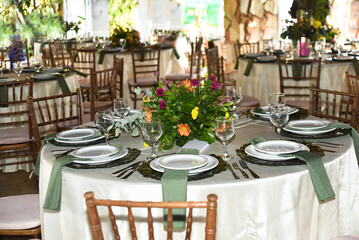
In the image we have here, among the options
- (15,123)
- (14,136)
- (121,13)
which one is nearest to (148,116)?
(14,136)

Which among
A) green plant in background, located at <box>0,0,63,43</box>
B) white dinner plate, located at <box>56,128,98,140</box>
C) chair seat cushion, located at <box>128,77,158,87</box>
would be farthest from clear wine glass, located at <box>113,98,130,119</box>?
green plant in background, located at <box>0,0,63,43</box>

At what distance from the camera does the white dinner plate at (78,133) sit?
2.71m

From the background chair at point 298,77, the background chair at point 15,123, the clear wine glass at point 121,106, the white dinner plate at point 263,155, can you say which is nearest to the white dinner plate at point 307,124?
the white dinner plate at point 263,155

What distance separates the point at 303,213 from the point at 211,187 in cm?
46

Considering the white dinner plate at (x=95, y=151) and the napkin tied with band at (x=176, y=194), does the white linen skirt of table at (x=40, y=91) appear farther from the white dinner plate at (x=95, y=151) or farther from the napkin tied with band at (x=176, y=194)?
the napkin tied with band at (x=176, y=194)

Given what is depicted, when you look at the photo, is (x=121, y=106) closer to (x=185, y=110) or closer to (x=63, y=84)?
(x=185, y=110)

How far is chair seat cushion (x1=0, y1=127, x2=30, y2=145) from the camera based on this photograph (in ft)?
13.0

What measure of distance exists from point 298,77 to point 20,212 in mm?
3384

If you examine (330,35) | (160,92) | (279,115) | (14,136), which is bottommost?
(14,136)

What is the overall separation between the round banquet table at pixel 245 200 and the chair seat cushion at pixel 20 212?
146 millimetres

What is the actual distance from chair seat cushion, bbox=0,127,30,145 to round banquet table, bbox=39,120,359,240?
170 cm

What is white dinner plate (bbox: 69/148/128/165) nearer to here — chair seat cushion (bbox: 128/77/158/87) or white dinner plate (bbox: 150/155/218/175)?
white dinner plate (bbox: 150/155/218/175)

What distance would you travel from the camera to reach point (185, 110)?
2.38 m

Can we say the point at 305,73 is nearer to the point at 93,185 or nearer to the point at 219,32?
the point at 93,185
